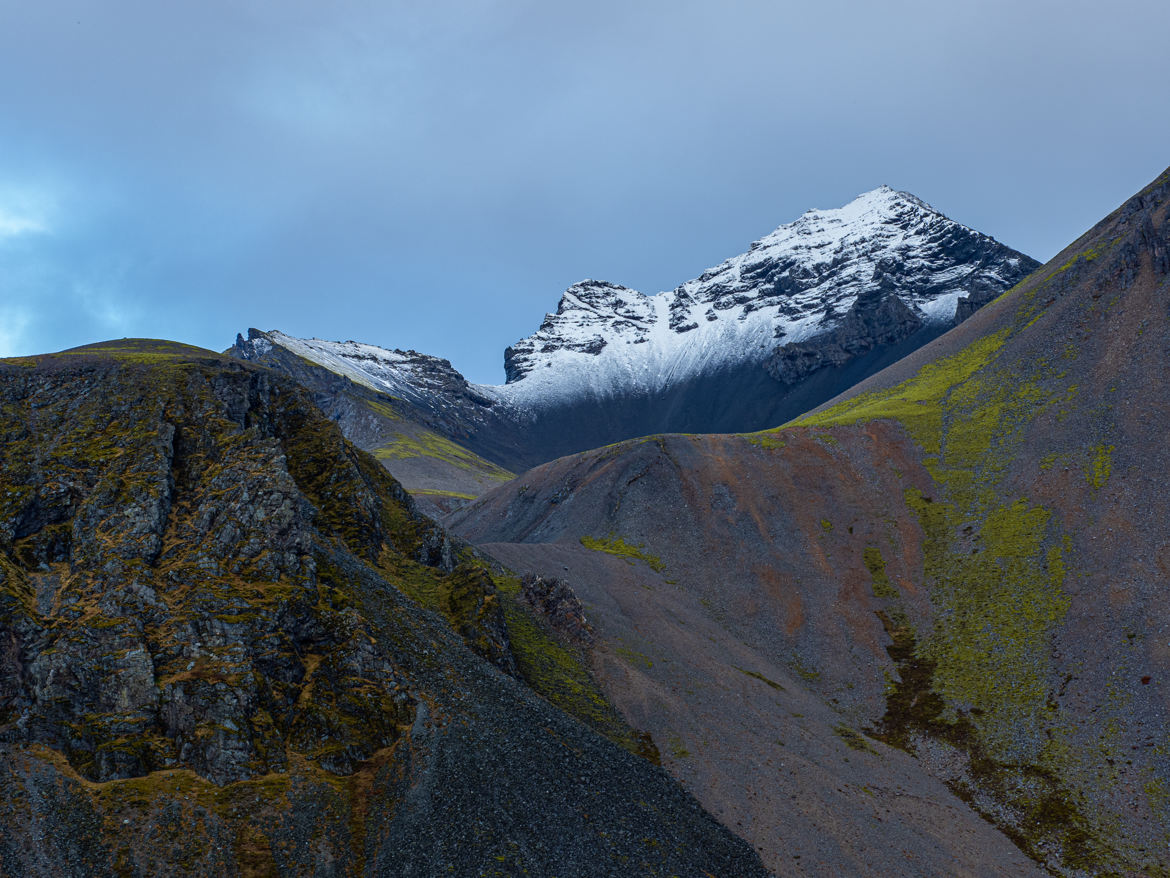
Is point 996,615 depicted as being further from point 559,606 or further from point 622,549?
point 559,606

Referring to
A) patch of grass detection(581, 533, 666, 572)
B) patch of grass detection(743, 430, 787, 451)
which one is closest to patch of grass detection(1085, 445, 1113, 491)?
patch of grass detection(743, 430, 787, 451)

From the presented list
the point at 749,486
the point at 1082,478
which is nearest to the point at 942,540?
the point at 1082,478

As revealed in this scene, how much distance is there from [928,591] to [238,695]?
57674mm

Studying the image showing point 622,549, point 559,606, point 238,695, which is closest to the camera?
point 238,695

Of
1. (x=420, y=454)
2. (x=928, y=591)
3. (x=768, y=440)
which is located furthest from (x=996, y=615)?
(x=420, y=454)

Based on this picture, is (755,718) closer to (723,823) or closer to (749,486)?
(723,823)

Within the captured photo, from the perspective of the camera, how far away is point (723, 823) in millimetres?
34344

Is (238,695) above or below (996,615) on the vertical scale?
above

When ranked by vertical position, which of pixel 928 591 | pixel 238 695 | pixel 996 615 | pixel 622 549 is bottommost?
pixel 996 615

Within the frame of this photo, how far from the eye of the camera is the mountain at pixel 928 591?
123 feet

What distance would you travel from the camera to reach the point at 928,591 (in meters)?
60.2

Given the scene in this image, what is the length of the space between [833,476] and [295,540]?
211ft

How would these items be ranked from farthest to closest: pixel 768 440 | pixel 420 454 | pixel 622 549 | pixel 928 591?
pixel 420 454 < pixel 768 440 < pixel 622 549 < pixel 928 591

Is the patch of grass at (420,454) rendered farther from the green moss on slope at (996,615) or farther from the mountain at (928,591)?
the green moss on slope at (996,615)
